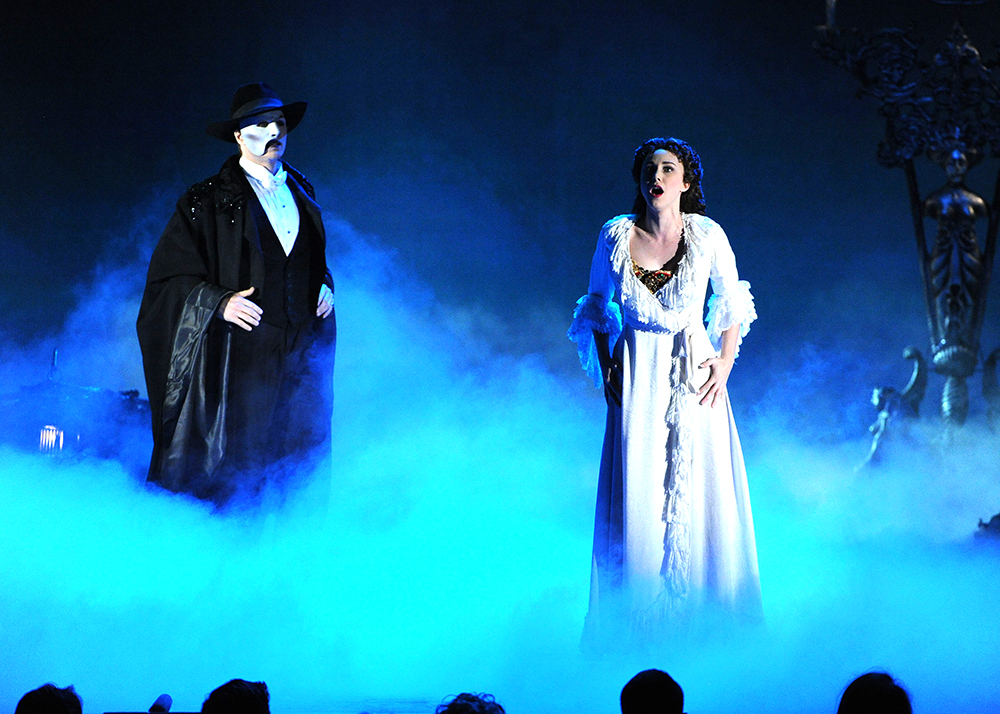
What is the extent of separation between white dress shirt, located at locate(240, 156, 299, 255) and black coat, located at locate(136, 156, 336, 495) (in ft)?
0.16

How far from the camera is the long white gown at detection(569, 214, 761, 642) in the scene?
3.32 m

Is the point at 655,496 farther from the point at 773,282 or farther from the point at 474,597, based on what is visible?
the point at 773,282

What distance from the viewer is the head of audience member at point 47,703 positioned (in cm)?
175

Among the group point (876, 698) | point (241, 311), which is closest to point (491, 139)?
point (241, 311)

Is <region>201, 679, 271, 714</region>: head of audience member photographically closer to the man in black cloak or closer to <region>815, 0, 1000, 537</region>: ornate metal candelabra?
the man in black cloak

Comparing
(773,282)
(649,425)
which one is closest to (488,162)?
(773,282)

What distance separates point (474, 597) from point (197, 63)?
103 inches

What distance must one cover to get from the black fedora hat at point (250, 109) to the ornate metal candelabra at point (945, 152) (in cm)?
246

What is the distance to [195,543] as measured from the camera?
3799mm

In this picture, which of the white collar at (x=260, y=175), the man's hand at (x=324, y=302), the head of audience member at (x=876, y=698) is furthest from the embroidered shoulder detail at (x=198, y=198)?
the head of audience member at (x=876, y=698)

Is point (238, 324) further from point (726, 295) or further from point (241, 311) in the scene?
point (726, 295)

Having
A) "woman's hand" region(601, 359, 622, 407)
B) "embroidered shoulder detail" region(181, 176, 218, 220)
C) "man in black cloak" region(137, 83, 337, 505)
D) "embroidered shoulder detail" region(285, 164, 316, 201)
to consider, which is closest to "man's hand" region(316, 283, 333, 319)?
"man in black cloak" region(137, 83, 337, 505)

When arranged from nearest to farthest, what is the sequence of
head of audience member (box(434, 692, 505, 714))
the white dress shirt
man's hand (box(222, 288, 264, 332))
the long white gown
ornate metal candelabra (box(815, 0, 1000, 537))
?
head of audience member (box(434, 692, 505, 714)) → the long white gown → man's hand (box(222, 288, 264, 332)) → the white dress shirt → ornate metal candelabra (box(815, 0, 1000, 537))

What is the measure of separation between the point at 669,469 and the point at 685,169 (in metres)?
1.05
